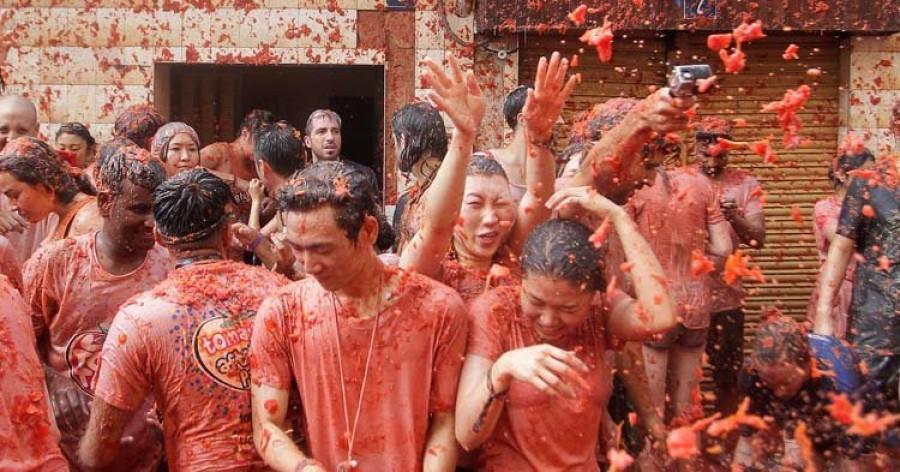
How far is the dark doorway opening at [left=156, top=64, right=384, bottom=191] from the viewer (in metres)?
10.5

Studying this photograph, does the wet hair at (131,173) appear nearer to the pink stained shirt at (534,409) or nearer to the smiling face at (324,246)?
the smiling face at (324,246)

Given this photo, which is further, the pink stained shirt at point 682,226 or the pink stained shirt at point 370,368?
the pink stained shirt at point 682,226

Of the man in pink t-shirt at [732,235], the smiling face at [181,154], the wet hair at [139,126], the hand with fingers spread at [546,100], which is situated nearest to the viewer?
the hand with fingers spread at [546,100]

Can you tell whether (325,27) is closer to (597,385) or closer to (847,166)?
(847,166)

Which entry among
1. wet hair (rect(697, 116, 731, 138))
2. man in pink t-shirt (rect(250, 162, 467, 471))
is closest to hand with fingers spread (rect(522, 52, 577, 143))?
man in pink t-shirt (rect(250, 162, 467, 471))

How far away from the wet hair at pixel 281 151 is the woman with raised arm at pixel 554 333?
3.27 meters

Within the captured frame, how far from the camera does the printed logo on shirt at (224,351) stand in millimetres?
3863

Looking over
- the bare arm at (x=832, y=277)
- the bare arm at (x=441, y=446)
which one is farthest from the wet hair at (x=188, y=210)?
the bare arm at (x=832, y=277)

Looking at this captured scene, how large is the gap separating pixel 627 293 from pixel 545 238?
0.60 metres

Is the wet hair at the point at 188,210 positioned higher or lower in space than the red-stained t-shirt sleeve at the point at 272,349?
higher

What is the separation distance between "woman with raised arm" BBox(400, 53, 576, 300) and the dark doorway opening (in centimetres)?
523

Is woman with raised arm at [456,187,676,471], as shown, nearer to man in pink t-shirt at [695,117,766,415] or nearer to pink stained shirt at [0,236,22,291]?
pink stained shirt at [0,236,22,291]

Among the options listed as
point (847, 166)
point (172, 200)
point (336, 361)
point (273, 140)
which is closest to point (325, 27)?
point (273, 140)

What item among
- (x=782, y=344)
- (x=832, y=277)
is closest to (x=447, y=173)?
(x=782, y=344)
